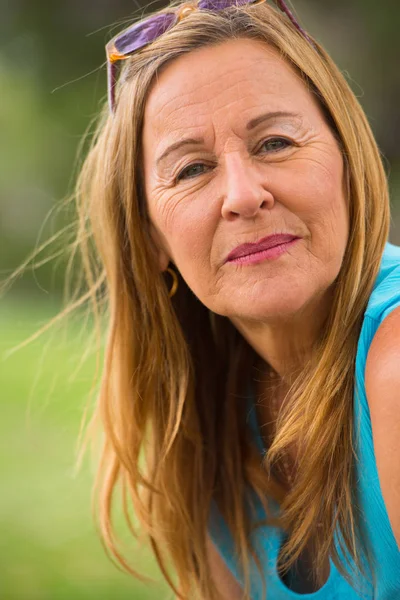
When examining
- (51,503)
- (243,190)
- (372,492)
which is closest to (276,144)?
(243,190)

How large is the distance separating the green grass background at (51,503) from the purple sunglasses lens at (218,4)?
1160 millimetres

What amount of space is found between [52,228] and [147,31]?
1448mm

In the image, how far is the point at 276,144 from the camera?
2164mm

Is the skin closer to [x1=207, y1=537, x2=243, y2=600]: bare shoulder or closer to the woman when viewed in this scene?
the woman

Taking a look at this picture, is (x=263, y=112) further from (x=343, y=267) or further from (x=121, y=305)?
(x=121, y=305)

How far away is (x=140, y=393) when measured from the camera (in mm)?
2707

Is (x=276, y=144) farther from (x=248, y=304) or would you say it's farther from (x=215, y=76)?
A: (x=248, y=304)

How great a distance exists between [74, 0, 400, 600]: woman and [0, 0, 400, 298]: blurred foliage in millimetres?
9692

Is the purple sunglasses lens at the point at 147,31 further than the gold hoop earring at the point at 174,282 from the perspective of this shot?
No

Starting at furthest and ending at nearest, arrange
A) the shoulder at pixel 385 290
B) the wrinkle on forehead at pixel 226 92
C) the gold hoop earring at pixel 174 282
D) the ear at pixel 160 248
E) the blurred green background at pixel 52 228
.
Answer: the blurred green background at pixel 52 228
the gold hoop earring at pixel 174 282
the ear at pixel 160 248
the wrinkle on forehead at pixel 226 92
the shoulder at pixel 385 290

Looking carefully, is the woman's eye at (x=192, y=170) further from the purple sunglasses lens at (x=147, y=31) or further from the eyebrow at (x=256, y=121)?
the purple sunglasses lens at (x=147, y=31)

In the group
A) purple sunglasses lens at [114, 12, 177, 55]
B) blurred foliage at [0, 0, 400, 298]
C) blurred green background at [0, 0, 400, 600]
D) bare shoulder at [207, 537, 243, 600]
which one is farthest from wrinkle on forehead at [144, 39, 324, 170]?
blurred foliage at [0, 0, 400, 298]

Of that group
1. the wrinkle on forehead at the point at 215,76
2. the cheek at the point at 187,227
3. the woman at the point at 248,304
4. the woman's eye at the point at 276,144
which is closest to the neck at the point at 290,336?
the woman at the point at 248,304

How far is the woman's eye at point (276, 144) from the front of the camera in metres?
2.16
